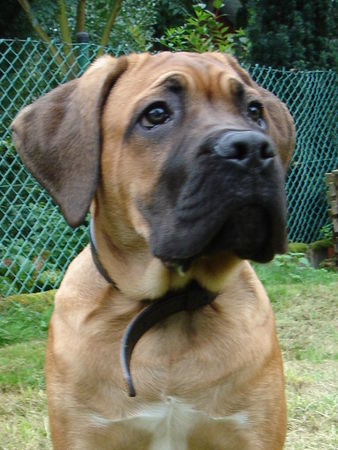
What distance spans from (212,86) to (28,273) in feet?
11.7

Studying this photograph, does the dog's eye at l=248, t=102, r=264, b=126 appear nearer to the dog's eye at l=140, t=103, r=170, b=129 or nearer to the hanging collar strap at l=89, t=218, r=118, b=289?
the dog's eye at l=140, t=103, r=170, b=129

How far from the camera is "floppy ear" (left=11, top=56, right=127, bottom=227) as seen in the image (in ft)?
8.29

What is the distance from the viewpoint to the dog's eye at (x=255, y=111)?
2652 mm

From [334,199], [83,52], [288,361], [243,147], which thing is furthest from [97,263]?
[334,199]

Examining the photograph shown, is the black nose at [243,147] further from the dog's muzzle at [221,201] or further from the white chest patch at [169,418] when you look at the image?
the white chest patch at [169,418]

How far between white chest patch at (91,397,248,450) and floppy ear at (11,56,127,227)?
2.11ft

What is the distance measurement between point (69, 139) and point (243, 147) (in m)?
0.68

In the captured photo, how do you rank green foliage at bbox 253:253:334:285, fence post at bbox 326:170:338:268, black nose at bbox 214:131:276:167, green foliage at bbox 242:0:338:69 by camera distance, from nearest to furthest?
black nose at bbox 214:131:276:167, green foliage at bbox 253:253:334:285, fence post at bbox 326:170:338:268, green foliage at bbox 242:0:338:69

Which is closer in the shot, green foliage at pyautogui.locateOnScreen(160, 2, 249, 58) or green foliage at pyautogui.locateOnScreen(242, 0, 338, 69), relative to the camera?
green foliage at pyautogui.locateOnScreen(160, 2, 249, 58)

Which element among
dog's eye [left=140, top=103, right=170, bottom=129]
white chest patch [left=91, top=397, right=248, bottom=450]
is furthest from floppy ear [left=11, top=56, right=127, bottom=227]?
white chest patch [left=91, top=397, right=248, bottom=450]

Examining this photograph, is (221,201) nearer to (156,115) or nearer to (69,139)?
(156,115)

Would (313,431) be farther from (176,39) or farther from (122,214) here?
(176,39)

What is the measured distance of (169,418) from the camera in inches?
100

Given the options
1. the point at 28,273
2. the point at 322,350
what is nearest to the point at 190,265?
the point at 322,350
